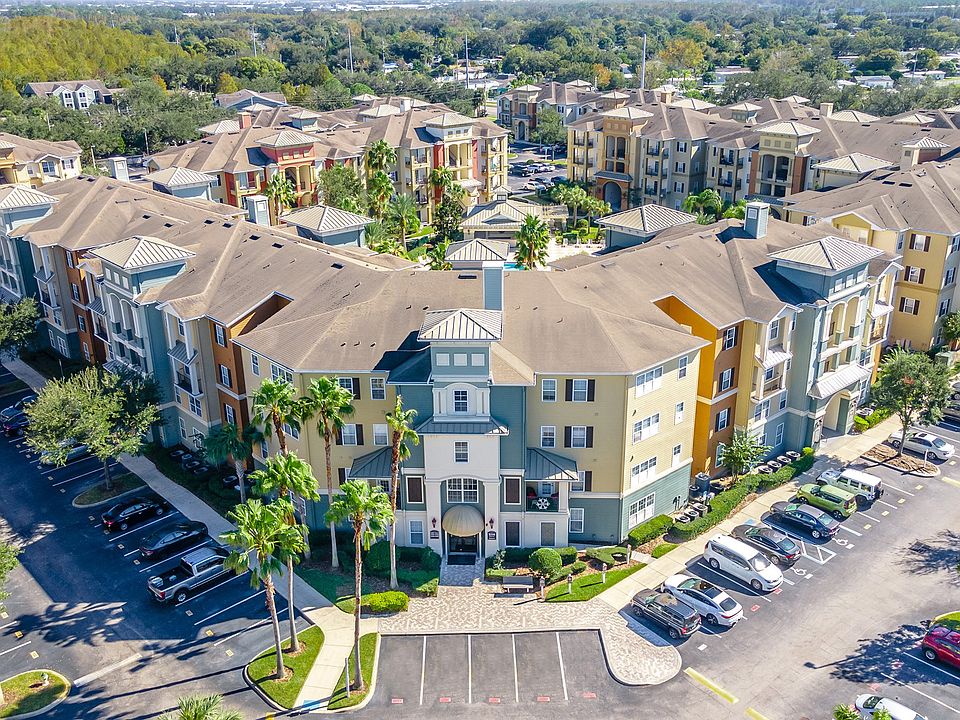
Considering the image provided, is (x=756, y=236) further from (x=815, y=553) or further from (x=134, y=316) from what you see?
(x=134, y=316)

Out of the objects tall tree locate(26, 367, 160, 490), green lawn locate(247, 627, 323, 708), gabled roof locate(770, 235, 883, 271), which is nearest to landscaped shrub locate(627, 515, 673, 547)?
green lawn locate(247, 627, 323, 708)

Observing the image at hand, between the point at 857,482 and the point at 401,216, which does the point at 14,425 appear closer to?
the point at 401,216

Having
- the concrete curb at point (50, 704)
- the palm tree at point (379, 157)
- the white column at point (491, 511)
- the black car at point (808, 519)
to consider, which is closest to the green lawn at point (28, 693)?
the concrete curb at point (50, 704)

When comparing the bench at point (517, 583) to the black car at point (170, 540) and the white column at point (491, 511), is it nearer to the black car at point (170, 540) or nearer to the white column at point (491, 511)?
the white column at point (491, 511)

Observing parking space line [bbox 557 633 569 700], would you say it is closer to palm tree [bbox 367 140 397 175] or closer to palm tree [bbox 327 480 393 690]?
palm tree [bbox 327 480 393 690]

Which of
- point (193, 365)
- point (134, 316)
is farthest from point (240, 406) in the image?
point (134, 316)

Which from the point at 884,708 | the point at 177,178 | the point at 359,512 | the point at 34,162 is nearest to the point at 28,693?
the point at 359,512
